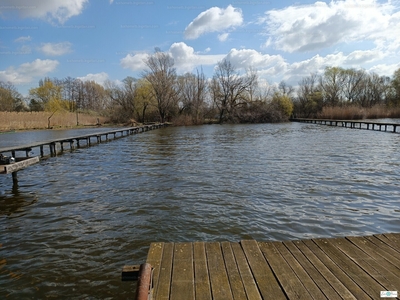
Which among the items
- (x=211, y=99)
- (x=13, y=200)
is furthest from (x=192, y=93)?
(x=13, y=200)

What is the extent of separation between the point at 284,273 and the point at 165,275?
47.2 inches

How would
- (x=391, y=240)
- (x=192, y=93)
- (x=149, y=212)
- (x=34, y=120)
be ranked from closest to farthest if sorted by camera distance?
(x=391, y=240), (x=149, y=212), (x=34, y=120), (x=192, y=93)

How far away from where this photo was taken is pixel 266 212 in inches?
220

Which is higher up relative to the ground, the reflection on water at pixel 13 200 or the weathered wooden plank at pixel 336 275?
the weathered wooden plank at pixel 336 275

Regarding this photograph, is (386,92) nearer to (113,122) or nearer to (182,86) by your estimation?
(182,86)

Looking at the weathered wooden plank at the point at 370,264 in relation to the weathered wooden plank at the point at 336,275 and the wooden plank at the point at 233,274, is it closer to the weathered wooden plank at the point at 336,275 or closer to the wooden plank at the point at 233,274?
the weathered wooden plank at the point at 336,275

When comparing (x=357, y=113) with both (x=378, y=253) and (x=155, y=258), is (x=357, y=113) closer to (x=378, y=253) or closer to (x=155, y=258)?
(x=378, y=253)

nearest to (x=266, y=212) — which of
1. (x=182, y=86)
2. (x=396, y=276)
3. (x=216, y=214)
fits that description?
(x=216, y=214)

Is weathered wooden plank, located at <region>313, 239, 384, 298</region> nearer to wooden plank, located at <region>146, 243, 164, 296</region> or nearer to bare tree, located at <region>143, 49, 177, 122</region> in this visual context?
wooden plank, located at <region>146, 243, 164, 296</region>

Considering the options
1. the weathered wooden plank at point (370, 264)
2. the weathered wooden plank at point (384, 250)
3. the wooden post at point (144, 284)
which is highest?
the wooden post at point (144, 284)

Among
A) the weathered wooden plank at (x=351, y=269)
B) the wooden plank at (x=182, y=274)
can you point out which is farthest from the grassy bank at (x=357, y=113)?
the wooden plank at (x=182, y=274)

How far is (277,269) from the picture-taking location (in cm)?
291

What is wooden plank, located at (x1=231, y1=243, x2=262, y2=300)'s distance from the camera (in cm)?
249

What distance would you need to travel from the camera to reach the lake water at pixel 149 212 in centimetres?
367
